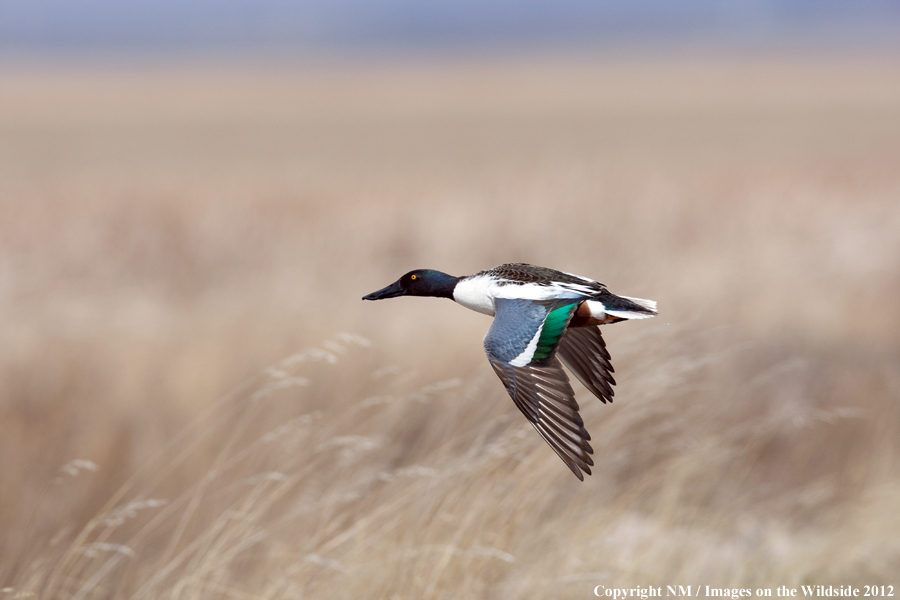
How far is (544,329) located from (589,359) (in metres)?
0.12

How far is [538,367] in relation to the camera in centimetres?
119

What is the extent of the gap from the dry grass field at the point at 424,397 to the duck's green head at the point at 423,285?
2.68 ft

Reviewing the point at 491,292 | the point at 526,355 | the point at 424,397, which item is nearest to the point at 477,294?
the point at 491,292

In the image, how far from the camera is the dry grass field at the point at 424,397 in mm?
3797

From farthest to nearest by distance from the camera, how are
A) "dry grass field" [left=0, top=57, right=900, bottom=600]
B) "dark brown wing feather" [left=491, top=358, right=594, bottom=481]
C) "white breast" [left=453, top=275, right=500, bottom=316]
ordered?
"dry grass field" [left=0, top=57, right=900, bottom=600] → "white breast" [left=453, top=275, right=500, bottom=316] → "dark brown wing feather" [left=491, top=358, right=594, bottom=481]

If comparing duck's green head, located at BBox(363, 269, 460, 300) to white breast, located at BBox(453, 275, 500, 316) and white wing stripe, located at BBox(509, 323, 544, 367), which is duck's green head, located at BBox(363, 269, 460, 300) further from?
white wing stripe, located at BBox(509, 323, 544, 367)

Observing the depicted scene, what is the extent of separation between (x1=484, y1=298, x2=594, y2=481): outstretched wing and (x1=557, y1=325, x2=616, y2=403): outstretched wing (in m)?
0.04

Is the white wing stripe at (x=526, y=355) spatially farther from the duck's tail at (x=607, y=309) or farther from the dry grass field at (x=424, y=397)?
the dry grass field at (x=424, y=397)

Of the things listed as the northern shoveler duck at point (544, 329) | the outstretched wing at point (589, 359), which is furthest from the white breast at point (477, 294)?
the outstretched wing at point (589, 359)

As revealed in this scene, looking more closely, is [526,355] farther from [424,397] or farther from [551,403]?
[424,397]

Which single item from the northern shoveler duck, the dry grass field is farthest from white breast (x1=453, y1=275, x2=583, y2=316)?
the dry grass field

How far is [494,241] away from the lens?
7.98 meters

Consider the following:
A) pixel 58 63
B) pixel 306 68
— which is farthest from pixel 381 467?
pixel 58 63

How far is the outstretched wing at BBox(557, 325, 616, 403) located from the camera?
4.17 ft
